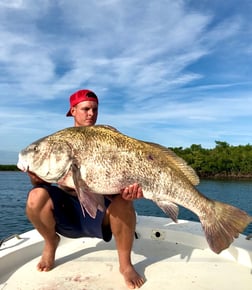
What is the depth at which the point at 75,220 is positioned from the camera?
3.79m

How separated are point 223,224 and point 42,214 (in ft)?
6.03

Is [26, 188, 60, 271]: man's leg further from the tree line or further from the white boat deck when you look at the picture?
the tree line

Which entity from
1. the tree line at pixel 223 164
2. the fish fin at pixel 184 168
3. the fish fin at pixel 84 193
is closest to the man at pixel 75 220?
the fish fin at pixel 84 193

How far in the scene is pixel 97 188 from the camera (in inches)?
127

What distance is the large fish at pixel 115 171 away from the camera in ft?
10.5

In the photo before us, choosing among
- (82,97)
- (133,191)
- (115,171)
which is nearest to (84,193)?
(115,171)

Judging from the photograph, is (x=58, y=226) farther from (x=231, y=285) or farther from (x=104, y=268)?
(x=231, y=285)

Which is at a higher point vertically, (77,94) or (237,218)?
(77,94)

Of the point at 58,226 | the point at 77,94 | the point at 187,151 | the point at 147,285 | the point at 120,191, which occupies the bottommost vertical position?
the point at 147,285

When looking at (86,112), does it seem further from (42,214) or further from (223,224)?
(223,224)

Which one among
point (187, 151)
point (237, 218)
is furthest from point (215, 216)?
point (187, 151)

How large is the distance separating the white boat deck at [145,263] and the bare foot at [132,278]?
65 mm

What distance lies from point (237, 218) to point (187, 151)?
11649 centimetres

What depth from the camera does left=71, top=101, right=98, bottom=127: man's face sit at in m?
4.04
